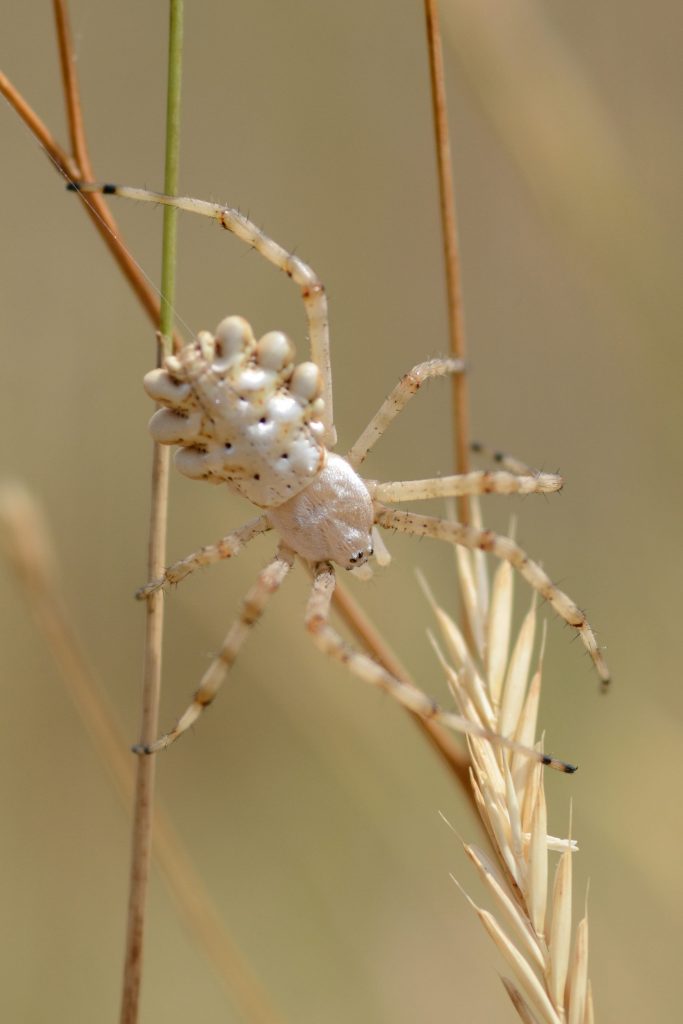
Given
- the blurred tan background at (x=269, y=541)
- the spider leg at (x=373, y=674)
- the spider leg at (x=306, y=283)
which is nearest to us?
the spider leg at (x=373, y=674)

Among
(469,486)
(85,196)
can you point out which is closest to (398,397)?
(469,486)

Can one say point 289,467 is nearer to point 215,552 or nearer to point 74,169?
point 215,552

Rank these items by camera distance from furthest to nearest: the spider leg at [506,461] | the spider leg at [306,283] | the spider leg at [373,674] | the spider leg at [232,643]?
the spider leg at [506,461] → the spider leg at [306,283] → the spider leg at [232,643] → the spider leg at [373,674]

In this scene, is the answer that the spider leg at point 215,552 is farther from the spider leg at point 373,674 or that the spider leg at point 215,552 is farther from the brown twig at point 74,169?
the brown twig at point 74,169

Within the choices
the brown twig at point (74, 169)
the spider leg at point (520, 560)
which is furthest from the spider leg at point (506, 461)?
the brown twig at point (74, 169)

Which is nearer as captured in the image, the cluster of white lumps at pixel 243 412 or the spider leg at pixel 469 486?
the cluster of white lumps at pixel 243 412

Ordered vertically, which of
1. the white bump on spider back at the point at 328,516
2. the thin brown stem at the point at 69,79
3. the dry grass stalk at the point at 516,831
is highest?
the thin brown stem at the point at 69,79
